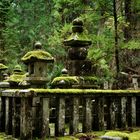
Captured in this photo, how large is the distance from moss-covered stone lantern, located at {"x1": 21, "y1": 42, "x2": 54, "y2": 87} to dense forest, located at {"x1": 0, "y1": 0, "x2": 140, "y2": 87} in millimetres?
3196

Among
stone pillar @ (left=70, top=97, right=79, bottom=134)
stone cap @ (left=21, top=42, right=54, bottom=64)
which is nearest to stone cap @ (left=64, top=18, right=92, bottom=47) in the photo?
stone cap @ (left=21, top=42, right=54, bottom=64)

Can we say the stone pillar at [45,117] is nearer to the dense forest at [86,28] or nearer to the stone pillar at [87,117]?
the stone pillar at [87,117]

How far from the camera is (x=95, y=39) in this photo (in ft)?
44.2

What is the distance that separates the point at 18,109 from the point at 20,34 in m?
25.1

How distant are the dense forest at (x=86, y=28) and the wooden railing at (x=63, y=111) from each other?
3.33 meters

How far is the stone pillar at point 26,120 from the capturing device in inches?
305

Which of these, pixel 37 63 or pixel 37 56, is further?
pixel 37 63

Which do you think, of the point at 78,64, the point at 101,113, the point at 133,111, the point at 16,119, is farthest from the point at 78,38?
the point at 16,119

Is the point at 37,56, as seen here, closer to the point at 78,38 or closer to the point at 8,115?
the point at 8,115

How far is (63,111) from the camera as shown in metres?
8.43

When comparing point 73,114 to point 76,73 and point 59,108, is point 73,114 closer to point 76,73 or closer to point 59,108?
point 59,108

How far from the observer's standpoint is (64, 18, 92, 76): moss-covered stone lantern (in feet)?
38.3

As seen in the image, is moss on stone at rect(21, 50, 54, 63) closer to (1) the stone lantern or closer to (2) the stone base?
(1) the stone lantern

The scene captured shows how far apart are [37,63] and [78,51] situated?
6.79ft
